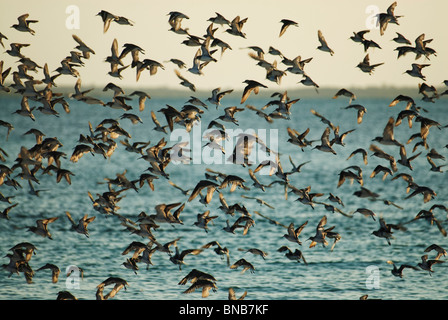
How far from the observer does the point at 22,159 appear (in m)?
25.3

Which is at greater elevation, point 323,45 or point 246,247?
point 323,45

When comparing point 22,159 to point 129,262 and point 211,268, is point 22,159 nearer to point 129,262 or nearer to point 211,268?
point 129,262

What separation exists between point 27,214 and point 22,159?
73.2ft

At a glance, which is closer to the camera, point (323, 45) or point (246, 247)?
point (323, 45)

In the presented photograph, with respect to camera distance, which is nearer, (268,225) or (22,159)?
(22,159)

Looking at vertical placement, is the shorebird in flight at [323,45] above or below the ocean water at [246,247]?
above

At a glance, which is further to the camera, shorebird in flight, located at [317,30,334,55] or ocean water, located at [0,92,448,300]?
ocean water, located at [0,92,448,300]

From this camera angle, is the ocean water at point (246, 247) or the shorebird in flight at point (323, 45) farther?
the ocean water at point (246, 247)

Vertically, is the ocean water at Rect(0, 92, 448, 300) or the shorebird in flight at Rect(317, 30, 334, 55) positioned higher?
the shorebird in flight at Rect(317, 30, 334, 55)
